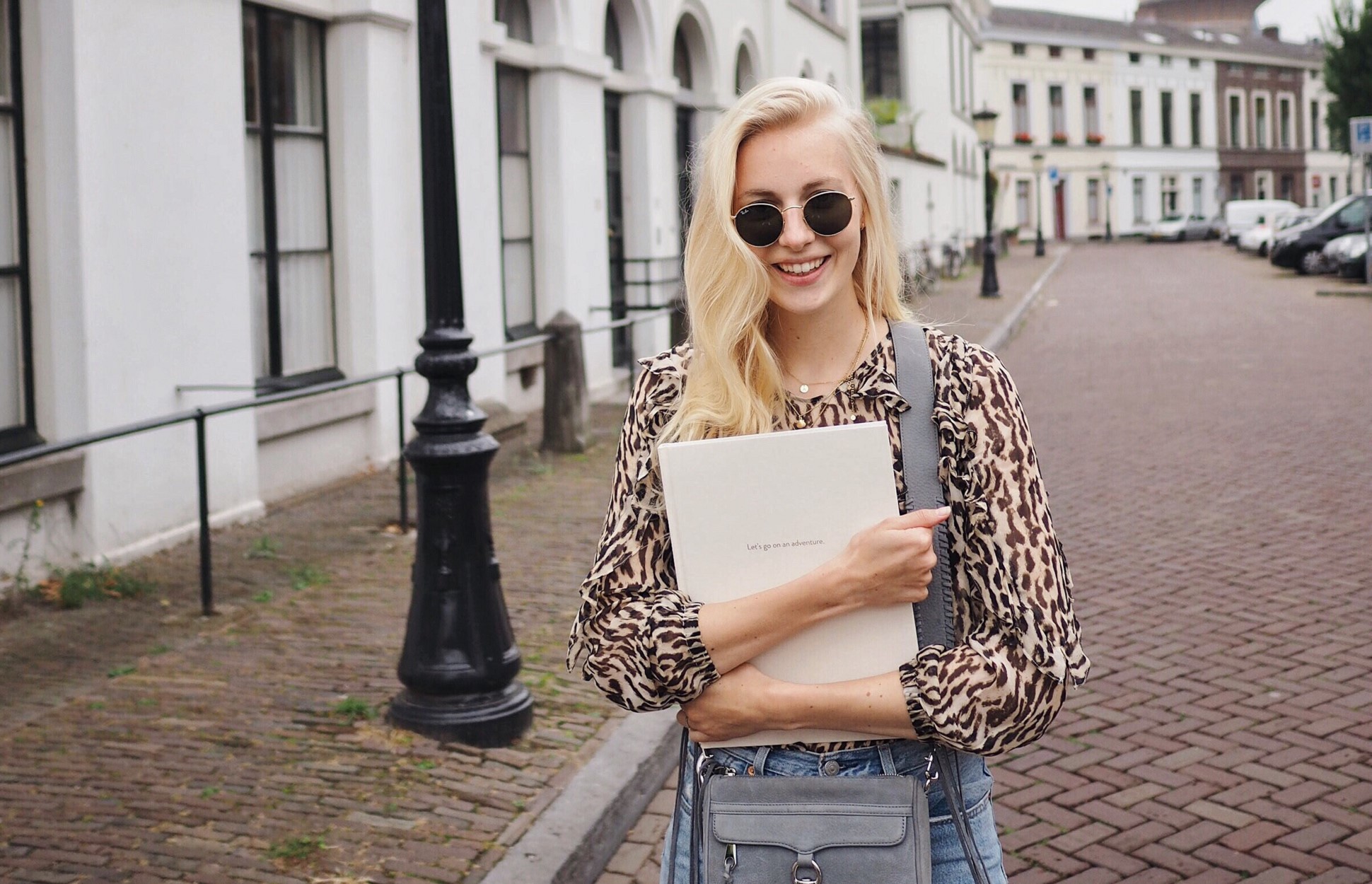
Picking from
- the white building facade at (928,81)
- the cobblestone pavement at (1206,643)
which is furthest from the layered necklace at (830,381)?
the white building facade at (928,81)

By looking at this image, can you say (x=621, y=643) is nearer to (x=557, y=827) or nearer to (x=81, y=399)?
(x=557, y=827)

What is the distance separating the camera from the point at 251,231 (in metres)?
9.07

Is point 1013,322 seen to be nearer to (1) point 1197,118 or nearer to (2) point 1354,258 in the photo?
(2) point 1354,258

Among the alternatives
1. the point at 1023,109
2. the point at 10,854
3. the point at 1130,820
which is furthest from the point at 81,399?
the point at 1023,109

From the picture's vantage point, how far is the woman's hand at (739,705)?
1800mm

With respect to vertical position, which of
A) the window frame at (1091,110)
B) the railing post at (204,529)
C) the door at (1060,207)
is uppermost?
the window frame at (1091,110)

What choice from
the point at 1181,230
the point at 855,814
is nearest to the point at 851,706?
the point at 855,814

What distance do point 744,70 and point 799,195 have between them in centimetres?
2021

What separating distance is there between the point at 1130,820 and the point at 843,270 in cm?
276

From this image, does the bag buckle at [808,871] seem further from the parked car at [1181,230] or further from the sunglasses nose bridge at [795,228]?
the parked car at [1181,230]

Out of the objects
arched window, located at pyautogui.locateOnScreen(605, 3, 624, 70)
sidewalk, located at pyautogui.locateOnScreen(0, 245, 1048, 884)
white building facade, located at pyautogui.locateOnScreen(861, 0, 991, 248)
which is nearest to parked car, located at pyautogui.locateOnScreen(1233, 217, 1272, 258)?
white building facade, located at pyautogui.locateOnScreen(861, 0, 991, 248)

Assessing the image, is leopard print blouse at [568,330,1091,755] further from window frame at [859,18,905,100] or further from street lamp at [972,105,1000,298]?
window frame at [859,18,905,100]

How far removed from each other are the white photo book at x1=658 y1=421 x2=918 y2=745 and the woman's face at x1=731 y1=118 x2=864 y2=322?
0.24 meters

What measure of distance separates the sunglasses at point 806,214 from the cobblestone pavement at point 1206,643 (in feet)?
8.09
